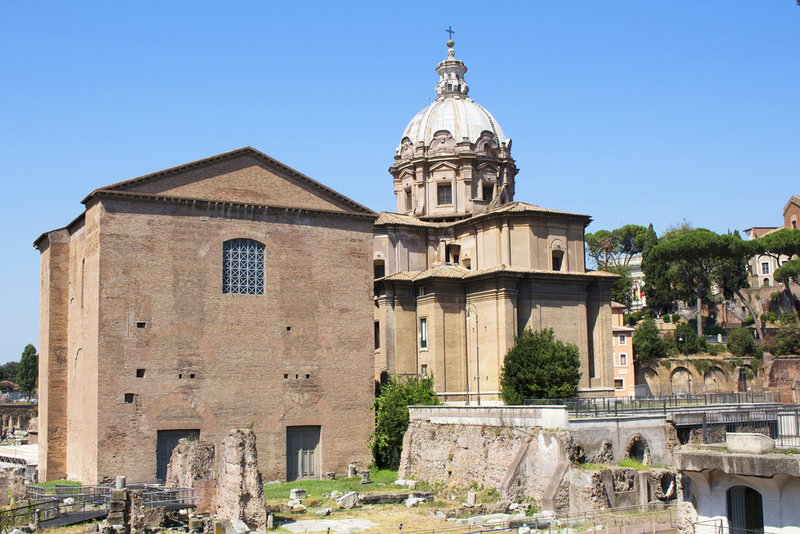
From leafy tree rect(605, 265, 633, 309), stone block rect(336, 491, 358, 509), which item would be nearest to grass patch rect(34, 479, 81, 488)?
stone block rect(336, 491, 358, 509)

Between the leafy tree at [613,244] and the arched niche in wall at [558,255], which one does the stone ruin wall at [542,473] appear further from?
the leafy tree at [613,244]

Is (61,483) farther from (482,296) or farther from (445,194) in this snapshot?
(445,194)

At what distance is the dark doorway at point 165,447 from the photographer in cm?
2956

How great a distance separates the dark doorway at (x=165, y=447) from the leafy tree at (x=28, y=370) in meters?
77.2

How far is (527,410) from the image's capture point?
2602 centimetres

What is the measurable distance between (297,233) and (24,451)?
92.5ft

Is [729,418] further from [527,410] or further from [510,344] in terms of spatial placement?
[510,344]

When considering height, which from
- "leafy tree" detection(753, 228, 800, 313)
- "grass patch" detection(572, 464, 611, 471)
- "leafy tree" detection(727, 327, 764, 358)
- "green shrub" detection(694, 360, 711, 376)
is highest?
"leafy tree" detection(753, 228, 800, 313)

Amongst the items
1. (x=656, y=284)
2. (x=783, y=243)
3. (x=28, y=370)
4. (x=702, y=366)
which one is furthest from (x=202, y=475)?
(x=28, y=370)

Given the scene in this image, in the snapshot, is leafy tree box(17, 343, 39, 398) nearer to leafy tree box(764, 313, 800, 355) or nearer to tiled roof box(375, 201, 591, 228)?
tiled roof box(375, 201, 591, 228)

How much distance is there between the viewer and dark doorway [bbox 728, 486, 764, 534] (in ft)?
49.8

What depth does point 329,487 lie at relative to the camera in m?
29.7

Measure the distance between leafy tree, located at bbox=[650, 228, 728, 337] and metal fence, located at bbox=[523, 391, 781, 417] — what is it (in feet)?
101

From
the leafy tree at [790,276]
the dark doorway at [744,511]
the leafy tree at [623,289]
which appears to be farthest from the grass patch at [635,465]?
the leafy tree at [790,276]
